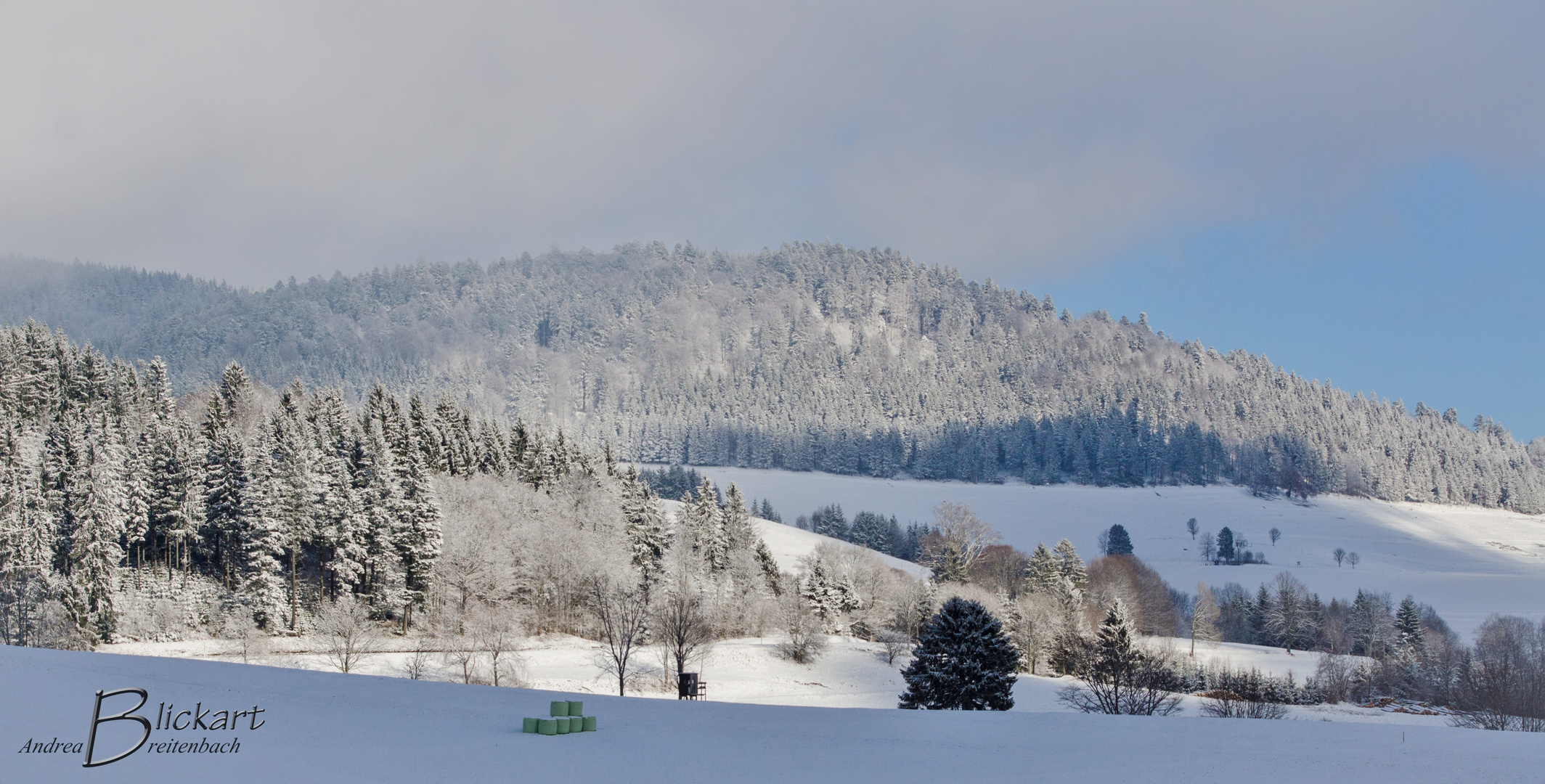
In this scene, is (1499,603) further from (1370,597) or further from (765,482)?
(765,482)

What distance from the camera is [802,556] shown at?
96.8 metres

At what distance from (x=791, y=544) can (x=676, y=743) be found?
89.5 m

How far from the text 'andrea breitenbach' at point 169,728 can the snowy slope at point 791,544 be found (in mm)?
75273

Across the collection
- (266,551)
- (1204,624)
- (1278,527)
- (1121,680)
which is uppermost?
(1278,527)

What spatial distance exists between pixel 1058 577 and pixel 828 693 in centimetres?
3283

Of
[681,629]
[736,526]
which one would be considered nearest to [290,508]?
[681,629]

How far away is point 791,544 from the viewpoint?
346 feet

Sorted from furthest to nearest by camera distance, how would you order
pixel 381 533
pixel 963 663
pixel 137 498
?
pixel 381 533 < pixel 137 498 < pixel 963 663

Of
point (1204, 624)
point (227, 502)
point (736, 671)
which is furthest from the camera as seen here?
point (1204, 624)

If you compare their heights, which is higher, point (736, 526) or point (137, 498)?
point (137, 498)

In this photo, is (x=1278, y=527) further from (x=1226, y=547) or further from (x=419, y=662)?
(x=419, y=662)

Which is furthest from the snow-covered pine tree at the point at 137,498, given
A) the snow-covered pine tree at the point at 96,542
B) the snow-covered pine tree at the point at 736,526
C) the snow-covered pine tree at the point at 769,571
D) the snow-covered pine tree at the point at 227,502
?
the snow-covered pine tree at the point at 769,571

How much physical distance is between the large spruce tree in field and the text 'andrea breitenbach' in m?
24.5

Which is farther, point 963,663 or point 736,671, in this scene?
point 736,671
